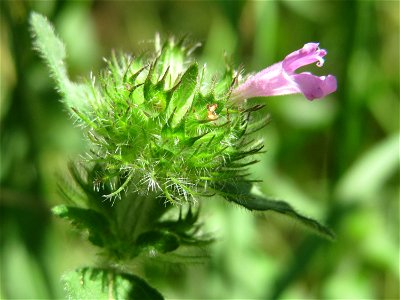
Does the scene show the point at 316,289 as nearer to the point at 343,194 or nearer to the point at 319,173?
the point at 343,194

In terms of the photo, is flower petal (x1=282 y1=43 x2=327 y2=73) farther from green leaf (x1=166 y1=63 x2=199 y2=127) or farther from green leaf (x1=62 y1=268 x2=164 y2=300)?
green leaf (x1=62 y1=268 x2=164 y2=300)

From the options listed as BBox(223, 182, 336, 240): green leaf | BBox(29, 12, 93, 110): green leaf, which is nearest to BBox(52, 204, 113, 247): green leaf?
BBox(29, 12, 93, 110): green leaf

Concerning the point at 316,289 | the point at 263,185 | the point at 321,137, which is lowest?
the point at 316,289

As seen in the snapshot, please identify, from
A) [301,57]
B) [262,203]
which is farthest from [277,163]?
[301,57]

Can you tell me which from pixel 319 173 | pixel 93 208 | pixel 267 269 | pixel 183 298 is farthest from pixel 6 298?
pixel 319 173

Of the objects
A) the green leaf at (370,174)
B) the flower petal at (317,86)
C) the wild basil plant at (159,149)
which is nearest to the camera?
the flower petal at (317,86)

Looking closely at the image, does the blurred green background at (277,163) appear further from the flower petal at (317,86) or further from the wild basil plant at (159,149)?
the flower petal at (317,86)

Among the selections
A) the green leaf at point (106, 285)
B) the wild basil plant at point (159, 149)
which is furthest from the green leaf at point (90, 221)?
the green leaf at point (106, 285)
